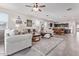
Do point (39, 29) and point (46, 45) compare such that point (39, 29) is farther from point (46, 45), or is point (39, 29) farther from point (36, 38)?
point (46, 45)

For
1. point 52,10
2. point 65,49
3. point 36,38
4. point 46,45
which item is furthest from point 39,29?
point 65,49

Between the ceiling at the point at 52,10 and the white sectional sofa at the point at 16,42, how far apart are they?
2.12 ft

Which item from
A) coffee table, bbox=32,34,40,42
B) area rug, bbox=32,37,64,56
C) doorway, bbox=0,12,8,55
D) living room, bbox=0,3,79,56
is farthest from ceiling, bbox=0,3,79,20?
area rug, bbox=32,37,64,56

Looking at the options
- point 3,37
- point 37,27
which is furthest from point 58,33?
point 3,37

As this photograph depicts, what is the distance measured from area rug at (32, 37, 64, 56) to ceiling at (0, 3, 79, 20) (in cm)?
66

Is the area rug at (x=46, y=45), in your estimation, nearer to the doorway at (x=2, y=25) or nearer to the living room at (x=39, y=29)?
the living room at (x=39, y=29)

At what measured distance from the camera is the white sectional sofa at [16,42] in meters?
2.41

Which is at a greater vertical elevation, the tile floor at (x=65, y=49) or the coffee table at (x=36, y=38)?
the coffee table at (x=36, y=38)

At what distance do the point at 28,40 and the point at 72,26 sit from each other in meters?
1.27

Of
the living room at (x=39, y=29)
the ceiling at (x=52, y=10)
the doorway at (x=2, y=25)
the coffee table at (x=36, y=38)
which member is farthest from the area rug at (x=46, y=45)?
the doorway at (x=2, y=25)

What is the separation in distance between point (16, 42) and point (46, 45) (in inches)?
32.9

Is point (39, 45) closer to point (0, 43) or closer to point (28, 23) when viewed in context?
point (28, 23)

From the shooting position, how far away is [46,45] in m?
2.67

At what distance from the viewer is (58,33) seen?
268cm
